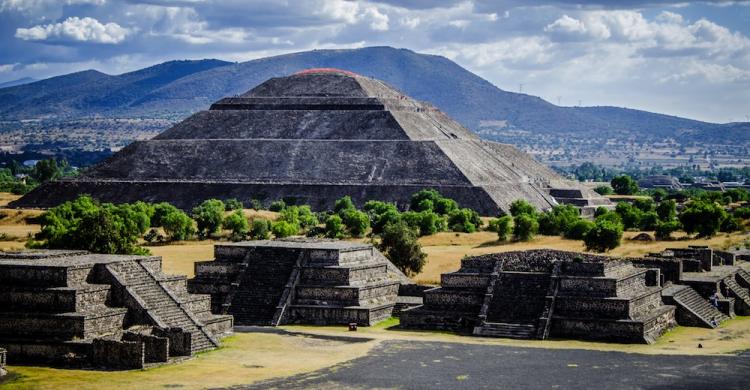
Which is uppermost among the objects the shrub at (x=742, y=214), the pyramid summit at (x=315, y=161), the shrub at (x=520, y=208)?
the pyramid summit at (x=315, y=161)

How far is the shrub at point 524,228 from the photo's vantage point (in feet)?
319

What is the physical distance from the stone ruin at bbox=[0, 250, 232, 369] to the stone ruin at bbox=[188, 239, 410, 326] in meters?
6.28

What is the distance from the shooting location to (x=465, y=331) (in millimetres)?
53906

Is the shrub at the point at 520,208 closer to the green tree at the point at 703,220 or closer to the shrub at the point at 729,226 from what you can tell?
the shrub at the point at 729,226

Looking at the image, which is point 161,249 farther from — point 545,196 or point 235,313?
point 545,196

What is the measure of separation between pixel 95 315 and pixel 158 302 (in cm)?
327

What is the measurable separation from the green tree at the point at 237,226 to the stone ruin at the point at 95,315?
48152 millimetres

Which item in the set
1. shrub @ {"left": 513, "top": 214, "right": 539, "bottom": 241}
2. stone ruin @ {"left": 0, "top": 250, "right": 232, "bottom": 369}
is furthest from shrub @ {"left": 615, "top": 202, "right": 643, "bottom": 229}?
stone ruin @ {"left": 0, "top": 250, "right": 232, "bottom": 369}

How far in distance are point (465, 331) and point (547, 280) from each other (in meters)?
3.98

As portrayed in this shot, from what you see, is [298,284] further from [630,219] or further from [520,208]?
[520,208]

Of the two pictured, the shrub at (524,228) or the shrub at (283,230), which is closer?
the shrub at (283,230)

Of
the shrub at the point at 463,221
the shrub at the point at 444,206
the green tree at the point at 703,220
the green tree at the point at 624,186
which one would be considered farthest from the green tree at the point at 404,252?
the green tree at the point at 624,186

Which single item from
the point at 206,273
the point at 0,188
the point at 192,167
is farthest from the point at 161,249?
the point at 0,188

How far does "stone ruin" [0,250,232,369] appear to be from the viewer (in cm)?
4481
